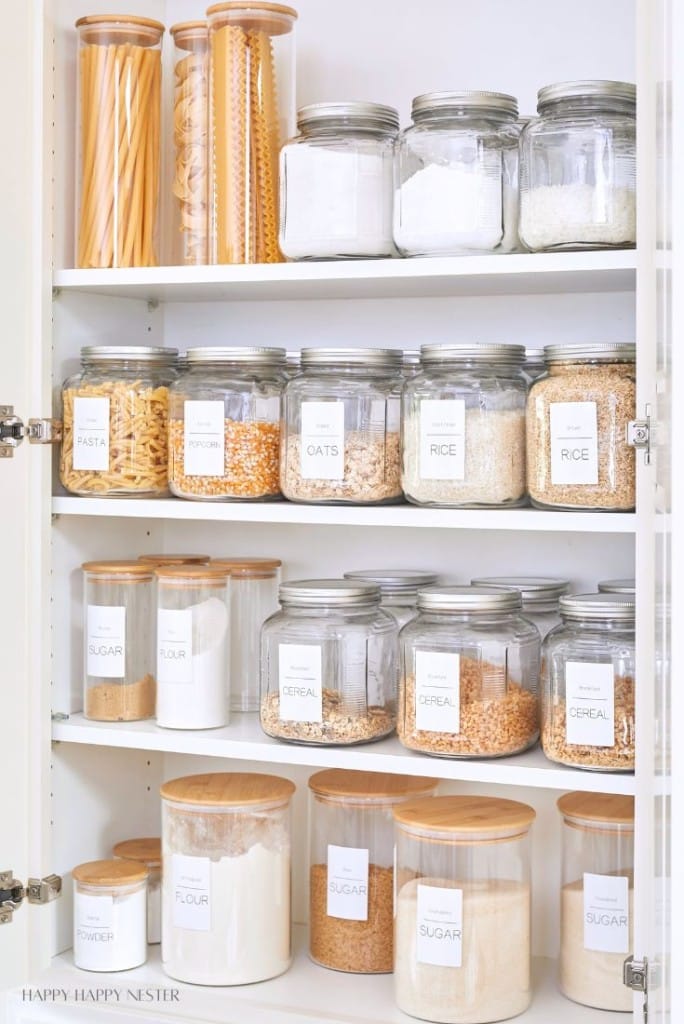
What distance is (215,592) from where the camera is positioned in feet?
5.57

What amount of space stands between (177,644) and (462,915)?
0.48 metres

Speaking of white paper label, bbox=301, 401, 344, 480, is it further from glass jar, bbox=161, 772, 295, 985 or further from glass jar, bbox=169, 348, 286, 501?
glass jar, bbox=161, 772, 295, 985

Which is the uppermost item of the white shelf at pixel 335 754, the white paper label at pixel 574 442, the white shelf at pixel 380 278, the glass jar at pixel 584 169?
the glass jar at pixel 584 169

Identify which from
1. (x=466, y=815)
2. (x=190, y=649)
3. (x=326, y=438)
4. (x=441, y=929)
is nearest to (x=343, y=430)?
(x=326, y=438)

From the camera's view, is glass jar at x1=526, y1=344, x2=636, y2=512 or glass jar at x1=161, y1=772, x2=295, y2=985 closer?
glass jar at x1=526, y1=344, x2=636, y2=512

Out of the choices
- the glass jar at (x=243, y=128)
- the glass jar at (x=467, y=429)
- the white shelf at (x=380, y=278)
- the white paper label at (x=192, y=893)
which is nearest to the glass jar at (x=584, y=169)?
the white shelf at (x=380, y=278)

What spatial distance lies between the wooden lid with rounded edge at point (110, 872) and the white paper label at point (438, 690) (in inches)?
17.9

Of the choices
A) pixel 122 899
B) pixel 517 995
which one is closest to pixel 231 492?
pixel 122 899

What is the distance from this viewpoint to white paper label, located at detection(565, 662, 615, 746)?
1.45 m

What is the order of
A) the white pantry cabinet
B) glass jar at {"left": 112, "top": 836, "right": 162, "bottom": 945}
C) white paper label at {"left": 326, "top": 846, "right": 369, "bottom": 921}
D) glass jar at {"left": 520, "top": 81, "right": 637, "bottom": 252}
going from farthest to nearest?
glass jar at {"left": 112, "top": 836, "right": 162, "bottom": 945} → white paper label at {"left": 326, "top": 846, "right": 369, "bottom": 921} → the white pantry cabinet → glass jar at {"left": 520, "top": 81, "right": 637, "bottom": 252}

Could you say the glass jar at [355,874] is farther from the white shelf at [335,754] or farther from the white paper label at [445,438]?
the white paper label at [445,438]

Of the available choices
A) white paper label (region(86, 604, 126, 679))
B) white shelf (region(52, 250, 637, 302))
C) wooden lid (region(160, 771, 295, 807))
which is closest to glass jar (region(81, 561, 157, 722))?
white paper label (region(86, 604, 126, 679))

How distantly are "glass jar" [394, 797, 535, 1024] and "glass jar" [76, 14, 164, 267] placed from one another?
0.80m

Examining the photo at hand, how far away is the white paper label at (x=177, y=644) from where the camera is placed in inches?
65.7
